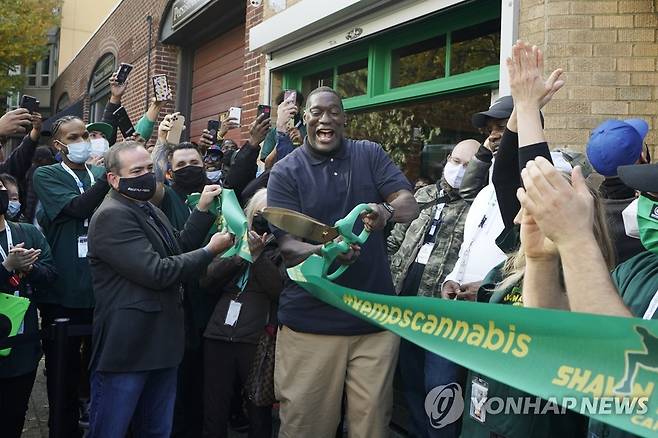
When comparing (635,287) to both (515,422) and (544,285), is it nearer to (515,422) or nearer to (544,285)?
(544,285)

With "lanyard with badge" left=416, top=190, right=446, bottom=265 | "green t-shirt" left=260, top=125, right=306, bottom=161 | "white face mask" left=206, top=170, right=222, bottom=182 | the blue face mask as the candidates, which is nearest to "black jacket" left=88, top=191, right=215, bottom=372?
"lanyard with badge" left=416, top=190, right=446, bottom=265

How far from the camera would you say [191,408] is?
4.19 m

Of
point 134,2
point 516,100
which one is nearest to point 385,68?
point 516,100

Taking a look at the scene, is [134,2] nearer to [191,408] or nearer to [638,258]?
[191,408]

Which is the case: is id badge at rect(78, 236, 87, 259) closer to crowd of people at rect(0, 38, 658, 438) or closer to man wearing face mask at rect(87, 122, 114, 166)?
crowd of people at rect(0, 38, 658, 438)

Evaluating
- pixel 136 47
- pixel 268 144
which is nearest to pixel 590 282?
pixel 268 144

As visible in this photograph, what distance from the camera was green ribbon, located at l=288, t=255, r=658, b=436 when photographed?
1.33 m

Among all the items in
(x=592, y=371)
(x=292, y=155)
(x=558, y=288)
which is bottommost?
(x=592, y=371)

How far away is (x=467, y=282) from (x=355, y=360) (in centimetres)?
72

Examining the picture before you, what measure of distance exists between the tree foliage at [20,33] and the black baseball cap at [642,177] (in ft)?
65.4

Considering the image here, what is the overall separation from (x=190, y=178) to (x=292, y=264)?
1874 millimetres

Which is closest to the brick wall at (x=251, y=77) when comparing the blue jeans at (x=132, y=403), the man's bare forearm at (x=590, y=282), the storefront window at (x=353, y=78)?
the storefront window at (x=353, y=78)

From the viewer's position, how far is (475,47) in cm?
478

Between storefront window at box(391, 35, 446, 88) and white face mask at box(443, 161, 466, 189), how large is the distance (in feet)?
5.12
